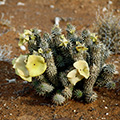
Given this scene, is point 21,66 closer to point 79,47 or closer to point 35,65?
point 35,65

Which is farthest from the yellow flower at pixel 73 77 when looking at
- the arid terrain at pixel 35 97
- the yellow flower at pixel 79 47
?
the arid terrain at pixel 35 97

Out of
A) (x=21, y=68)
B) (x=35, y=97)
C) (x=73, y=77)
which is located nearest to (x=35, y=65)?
(x=21, y=68)

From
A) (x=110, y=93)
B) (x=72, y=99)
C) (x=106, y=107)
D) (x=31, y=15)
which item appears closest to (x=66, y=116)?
(x=72, y=99)

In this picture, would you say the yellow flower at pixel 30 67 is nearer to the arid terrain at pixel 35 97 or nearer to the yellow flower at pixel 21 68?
the yellow flower at pixel 21 68

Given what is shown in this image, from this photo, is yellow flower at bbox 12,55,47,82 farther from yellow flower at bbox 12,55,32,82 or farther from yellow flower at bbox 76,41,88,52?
yellow flower at bbox 76,41,88,52

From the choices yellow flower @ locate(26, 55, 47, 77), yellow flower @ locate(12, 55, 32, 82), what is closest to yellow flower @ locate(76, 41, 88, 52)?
yellow flower @ locate(26, 55, 47, 77)

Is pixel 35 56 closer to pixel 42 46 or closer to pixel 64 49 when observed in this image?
pixel 42 46
